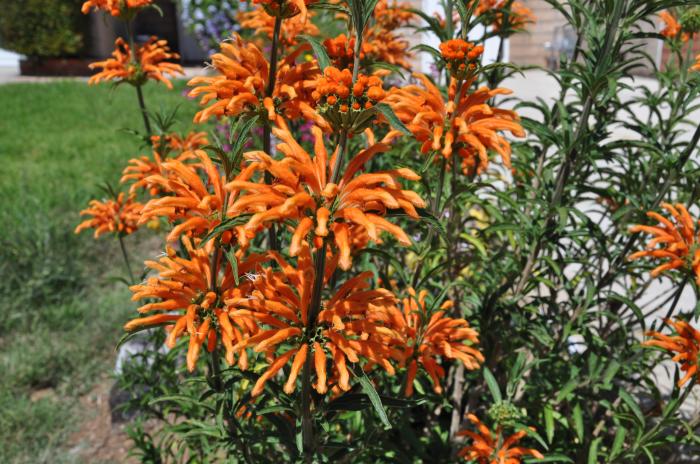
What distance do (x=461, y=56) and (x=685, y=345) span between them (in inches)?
44.0

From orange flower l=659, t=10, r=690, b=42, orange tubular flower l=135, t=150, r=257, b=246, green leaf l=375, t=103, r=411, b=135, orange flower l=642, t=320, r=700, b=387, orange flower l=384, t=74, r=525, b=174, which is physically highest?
orange flower l=659, t=10, r=690, b=42

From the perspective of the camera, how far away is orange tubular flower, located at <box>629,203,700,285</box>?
5.38 ft

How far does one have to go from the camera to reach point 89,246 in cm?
455

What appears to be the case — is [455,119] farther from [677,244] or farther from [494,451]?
[494,451]

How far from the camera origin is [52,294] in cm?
396

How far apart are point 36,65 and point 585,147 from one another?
50.7ft

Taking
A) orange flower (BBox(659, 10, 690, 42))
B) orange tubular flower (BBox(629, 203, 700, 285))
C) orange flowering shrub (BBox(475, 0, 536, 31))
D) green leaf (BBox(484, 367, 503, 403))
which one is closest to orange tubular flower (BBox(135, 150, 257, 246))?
green leaf (BBox(484, 367, 503, 403))

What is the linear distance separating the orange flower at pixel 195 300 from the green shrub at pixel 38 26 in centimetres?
1449

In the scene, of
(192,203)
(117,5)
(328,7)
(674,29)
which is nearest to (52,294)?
(117,5)

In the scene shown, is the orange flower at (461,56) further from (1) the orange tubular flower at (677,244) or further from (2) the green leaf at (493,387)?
(2) the green leaf at (493,387)

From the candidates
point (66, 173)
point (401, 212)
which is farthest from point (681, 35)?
point (66, 173)

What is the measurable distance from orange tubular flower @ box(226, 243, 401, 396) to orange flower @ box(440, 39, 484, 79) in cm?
64

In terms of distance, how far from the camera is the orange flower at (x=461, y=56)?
1418 mm

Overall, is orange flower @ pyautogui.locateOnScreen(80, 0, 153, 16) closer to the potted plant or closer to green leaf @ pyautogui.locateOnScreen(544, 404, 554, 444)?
green leaf @ pyautogui.locateOnScreen(544, 404, 554, 444)
